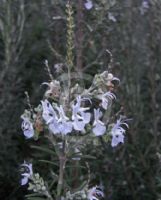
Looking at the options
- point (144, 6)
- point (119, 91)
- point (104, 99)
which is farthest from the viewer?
point (144, 6)

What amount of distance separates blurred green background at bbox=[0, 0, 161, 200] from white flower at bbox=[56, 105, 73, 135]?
0.82m

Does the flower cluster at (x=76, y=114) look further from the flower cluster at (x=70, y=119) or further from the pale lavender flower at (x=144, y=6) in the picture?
the pale lavender flower at (x=144, y=6)

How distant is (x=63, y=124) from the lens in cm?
167

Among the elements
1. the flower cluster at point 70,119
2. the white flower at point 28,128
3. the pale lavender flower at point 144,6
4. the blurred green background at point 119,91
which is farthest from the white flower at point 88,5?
the white flower at point 28,128

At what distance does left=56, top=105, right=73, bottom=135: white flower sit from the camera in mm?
1663

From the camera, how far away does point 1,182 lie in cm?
285

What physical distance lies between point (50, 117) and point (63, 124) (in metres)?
0.07

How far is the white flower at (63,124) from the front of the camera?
65.5 inches

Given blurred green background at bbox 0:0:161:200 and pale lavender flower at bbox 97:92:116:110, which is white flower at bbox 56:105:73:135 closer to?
pale lavender flower at bbox 97:92:116:110

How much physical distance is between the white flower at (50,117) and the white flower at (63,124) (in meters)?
0.02

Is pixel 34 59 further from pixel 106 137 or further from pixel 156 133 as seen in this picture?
pixel 106 137

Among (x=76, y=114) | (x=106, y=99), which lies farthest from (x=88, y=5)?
(x=76, y=114)

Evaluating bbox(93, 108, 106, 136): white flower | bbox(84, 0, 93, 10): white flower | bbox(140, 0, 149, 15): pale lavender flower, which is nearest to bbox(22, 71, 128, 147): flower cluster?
bbox(93, 108, 106, 136): white flower

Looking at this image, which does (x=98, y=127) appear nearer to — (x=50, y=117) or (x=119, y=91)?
(x=50, y=117)
